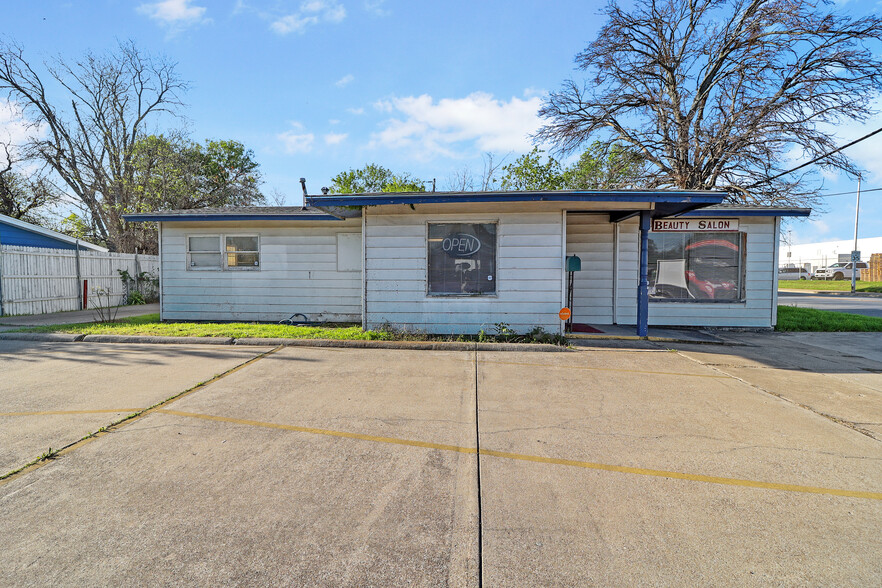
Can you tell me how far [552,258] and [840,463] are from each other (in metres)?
5.63

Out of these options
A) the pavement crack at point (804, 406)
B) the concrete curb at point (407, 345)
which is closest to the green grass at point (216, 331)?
the concrete curb at point (407, 345)

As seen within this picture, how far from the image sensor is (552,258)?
27.7 ft

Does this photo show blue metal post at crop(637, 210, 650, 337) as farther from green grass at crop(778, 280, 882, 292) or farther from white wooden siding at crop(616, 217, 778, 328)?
green grass at crop(778, 280, 882, 292)

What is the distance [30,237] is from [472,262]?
1552 centimetres

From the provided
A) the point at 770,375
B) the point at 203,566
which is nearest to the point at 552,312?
the point at 770,375

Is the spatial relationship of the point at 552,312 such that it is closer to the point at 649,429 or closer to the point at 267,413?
the point at 649,429

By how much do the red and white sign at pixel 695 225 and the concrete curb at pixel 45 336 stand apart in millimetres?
13444

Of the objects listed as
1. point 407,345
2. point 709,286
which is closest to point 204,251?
point 407,345

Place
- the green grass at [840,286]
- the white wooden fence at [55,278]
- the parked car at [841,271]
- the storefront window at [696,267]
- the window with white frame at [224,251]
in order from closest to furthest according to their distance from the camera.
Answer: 1. the storefront window at [696,267]
2. the window with white frame at [224,251]
3. the white wooden fence at [55,278]
4. the green grass at [840,286]
5. the parked car at [841,271]

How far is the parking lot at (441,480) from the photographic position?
2.15 m

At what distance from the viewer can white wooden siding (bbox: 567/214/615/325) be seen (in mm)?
10508

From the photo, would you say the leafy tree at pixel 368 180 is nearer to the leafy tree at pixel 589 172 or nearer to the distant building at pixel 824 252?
the leafy tree at pixel 589 172

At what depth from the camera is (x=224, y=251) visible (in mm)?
11008

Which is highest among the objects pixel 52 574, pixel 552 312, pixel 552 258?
pixel 552 258
